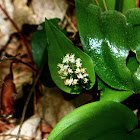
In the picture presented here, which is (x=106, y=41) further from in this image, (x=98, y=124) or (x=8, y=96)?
(x=8, y=96)

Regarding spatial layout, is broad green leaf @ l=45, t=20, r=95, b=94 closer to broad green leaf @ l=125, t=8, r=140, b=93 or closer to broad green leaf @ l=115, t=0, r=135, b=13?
broad green leaf @ l=125, t=8, r=140, b=93

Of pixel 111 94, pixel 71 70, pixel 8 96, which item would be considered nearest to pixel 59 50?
pixel 71 70

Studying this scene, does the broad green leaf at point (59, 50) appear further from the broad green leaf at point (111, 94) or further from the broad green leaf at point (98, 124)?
the broad green leaf at point (98, 124)

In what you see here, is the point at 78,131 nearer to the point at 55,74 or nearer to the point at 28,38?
the point at 55,74

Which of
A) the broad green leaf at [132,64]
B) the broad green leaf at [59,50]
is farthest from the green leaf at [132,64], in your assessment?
the broad green leaf at [59,50]

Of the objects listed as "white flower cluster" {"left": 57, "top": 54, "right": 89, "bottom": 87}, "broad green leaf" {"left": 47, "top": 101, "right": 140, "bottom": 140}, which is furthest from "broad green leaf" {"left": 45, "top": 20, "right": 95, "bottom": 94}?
"broad green leaf" {"left": 47, "top": 101, "right": 140, "bottom": 140}
